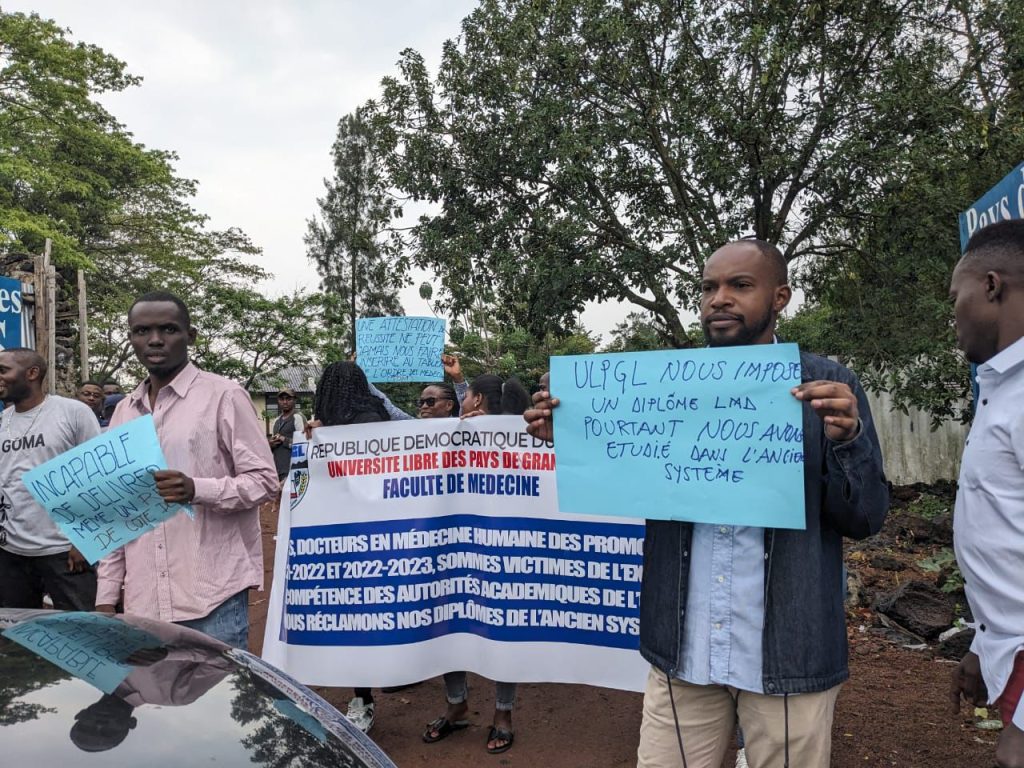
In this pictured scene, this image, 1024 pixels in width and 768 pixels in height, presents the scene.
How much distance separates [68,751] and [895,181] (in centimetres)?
880

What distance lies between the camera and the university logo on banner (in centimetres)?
404

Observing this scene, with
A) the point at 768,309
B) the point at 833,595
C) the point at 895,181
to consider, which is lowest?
the point at 833,595

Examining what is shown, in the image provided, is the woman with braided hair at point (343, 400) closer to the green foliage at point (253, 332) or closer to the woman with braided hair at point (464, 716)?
the woman with braided hair at point (464, 716)

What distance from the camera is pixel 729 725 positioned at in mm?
2094

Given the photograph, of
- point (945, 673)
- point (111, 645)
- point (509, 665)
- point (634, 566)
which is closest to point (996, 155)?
point (945, 673)

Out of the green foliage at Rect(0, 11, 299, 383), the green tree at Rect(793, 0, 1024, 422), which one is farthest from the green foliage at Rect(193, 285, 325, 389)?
the green tree at Rect(793, 0, 1024, 422)

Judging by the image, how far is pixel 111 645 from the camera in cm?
220

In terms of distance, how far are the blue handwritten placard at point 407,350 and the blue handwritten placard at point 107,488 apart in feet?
17.5

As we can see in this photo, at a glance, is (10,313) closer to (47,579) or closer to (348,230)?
(47,579)

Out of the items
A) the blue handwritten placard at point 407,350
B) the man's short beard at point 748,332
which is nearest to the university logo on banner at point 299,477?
the man's short beard at point 748,332

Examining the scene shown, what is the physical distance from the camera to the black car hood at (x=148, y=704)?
1.71 meters

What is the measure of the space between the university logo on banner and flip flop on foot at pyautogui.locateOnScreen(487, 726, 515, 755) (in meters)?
1.55

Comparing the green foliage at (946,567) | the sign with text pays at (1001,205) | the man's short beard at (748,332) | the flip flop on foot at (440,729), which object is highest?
the sign with text pays at (1001,205)

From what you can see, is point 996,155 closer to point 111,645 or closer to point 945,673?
point 945,673
